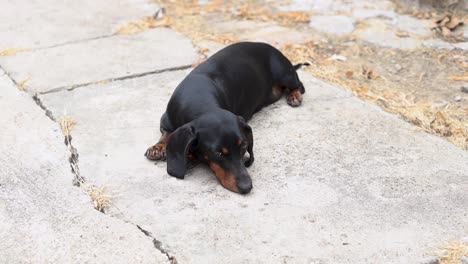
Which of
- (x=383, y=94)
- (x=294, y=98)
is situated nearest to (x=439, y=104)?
(x=383, y=94)

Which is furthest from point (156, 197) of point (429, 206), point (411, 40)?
point (411, 40)

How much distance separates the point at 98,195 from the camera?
336 cm

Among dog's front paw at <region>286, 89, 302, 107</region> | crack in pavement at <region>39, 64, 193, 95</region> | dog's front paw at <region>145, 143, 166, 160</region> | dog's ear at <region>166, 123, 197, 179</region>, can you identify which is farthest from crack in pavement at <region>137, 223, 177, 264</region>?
crack in pavement at <region>39, 64, 193, 95</region>

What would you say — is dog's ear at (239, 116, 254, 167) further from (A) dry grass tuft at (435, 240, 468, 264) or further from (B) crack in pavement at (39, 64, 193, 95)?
(B) crack in pavement at (39, 64, 193, 95)

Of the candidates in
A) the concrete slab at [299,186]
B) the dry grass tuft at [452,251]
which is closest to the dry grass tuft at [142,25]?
the concrete slab at [299,186]

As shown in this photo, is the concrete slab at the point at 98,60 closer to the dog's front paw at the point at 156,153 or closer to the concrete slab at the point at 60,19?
the concrete slab at the point at 60,19

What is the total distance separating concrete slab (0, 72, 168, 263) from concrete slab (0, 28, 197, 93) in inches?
39.0

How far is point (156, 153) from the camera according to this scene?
372 centimetres

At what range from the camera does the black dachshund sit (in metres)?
3.42

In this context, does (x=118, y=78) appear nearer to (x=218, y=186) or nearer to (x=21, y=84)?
(x=21, y=84)

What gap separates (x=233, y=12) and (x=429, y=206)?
12.3 ft

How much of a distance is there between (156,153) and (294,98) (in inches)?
48.1

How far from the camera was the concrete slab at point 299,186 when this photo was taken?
10.0ft

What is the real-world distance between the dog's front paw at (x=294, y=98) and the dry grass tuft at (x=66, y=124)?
144 centimetres
